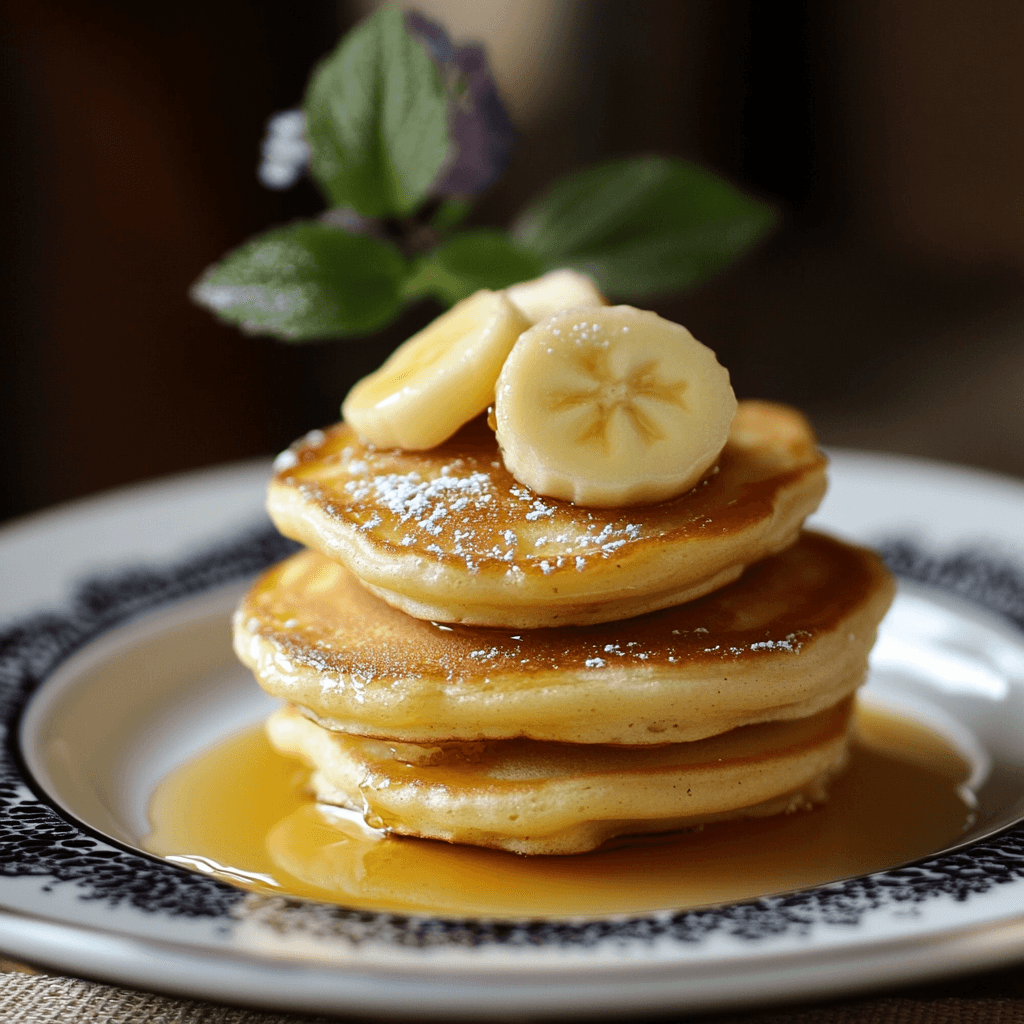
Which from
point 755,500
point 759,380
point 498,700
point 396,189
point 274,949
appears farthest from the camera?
point 759,380

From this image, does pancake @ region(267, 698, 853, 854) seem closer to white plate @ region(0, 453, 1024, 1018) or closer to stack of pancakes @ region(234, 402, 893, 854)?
stack of pancakes @ region(234, 402, 893, 854)

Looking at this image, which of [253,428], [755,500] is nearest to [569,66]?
[253,428]

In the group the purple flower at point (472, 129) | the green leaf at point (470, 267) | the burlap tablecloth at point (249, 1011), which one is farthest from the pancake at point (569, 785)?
the purple flower at point (472, 129)

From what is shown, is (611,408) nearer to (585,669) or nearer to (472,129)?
(585,669)

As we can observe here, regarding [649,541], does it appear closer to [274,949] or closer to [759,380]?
[274,949]

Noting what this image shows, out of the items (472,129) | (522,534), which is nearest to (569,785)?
(522,534)
